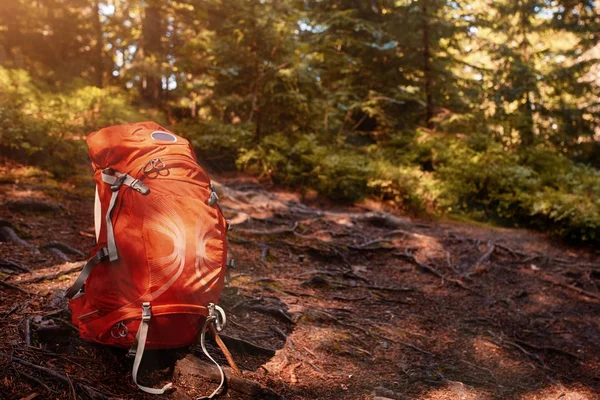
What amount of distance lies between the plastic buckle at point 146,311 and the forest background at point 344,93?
6162mm

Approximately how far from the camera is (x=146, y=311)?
97.0 inches

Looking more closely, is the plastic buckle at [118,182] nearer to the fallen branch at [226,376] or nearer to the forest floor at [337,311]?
the forest floor at [337,311]

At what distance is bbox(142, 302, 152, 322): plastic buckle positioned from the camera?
8.04 ft

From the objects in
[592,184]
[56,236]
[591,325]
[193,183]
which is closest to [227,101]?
[56,236]

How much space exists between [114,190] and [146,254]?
1.76 ft

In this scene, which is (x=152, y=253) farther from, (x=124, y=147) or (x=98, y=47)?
(x=98, y=47)

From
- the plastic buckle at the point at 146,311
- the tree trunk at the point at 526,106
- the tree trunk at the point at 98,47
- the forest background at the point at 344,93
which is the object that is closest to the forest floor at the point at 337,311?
the plastic buckle at the point at 146,311

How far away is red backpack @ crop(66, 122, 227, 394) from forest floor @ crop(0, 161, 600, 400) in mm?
273

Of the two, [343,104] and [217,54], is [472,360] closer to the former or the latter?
[217,54]

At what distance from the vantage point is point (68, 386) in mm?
2248

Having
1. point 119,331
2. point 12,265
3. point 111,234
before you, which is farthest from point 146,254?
point 12,265

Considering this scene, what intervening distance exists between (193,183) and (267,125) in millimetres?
9163

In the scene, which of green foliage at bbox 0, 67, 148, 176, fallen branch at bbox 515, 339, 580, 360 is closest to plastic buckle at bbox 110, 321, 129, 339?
fallen branch at bbox 515, 339, 580, 360

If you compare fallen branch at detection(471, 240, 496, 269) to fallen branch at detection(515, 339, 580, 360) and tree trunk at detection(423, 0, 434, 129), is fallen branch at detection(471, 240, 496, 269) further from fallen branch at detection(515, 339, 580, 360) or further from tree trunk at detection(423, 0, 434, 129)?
tree trunk at detection(423, 0, 434, 129)
